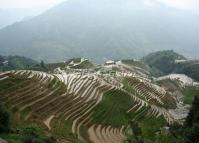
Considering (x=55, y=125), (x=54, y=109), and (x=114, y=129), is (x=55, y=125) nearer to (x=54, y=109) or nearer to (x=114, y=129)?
(x=54, y=109)

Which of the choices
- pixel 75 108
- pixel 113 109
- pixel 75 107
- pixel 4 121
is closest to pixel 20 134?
pixel 4 121

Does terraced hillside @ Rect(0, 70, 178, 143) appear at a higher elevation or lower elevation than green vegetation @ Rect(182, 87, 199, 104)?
higher

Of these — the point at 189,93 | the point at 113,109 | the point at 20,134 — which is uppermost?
the point at 20,134

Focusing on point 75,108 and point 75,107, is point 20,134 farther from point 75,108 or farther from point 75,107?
point 75,107

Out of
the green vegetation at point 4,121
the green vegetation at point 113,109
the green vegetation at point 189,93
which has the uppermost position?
the green vegetation at point 4,121

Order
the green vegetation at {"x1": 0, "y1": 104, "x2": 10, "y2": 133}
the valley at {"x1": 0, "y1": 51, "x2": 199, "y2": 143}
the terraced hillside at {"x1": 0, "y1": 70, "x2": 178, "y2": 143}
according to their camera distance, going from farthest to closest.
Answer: the terraced hillside at {"x1": 0, "y1": 70, "x2": 178, "y2": 143} → the valley at {"x1": 0, "y1": 51, "x2": 199, "y2": 143} → the green vegetation at {"x1": 0, "y1": 104, "x2": 10, "y2": 133}

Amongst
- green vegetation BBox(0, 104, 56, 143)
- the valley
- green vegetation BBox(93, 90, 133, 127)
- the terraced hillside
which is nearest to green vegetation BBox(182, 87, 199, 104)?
the terraced hillside

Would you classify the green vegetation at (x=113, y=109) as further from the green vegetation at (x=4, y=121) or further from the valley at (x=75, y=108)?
the green vegetation at (x=4, y=121)

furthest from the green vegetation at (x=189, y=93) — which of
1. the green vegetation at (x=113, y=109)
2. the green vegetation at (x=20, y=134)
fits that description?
the green vegetation at (x=20, y=134)

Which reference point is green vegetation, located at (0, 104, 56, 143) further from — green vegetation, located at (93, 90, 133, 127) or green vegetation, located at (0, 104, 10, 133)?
green vegetation, located at (93, 90, 133, 127)

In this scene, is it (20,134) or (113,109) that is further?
(113,109)
